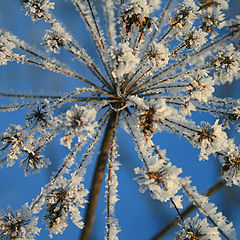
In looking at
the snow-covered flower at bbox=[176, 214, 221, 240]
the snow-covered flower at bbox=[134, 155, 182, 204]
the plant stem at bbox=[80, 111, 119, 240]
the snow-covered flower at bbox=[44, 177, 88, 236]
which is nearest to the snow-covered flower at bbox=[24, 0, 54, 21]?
the plant stem at bbox=[80, 111, 119, 240]

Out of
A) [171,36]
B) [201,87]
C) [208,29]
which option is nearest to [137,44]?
[171,36]

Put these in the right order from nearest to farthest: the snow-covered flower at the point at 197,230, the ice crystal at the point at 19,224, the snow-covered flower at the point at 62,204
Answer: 1. the snow-covered flower at the point at 62,204
2. the snow-covered flower at the point at 197,230
3. the ice crystal at the point at 19,224

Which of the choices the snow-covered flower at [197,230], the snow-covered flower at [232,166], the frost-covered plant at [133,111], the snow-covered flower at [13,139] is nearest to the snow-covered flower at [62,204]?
the frost-covered plant at [133,111]

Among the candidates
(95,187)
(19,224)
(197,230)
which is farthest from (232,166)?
(19,224)

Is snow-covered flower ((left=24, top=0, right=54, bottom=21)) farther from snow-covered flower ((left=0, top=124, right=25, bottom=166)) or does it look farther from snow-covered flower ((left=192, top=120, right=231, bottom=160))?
snow-covered flower ((left=192, top=120, right=231, bottom=160))

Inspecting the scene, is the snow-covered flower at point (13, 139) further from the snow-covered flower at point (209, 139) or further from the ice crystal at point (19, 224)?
the snow-covered flower at point (209, 139)

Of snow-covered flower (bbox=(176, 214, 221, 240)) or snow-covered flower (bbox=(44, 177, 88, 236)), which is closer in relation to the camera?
snow-covered flower (bbox=(44, 177, 88, 236))

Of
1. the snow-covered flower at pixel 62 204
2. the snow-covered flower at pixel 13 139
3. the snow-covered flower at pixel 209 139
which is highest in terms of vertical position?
the snow-covered flower at pixel 13 139

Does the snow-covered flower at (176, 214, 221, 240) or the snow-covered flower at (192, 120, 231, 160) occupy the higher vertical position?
the snow-covered flower at (192, 120, 231, 160)
